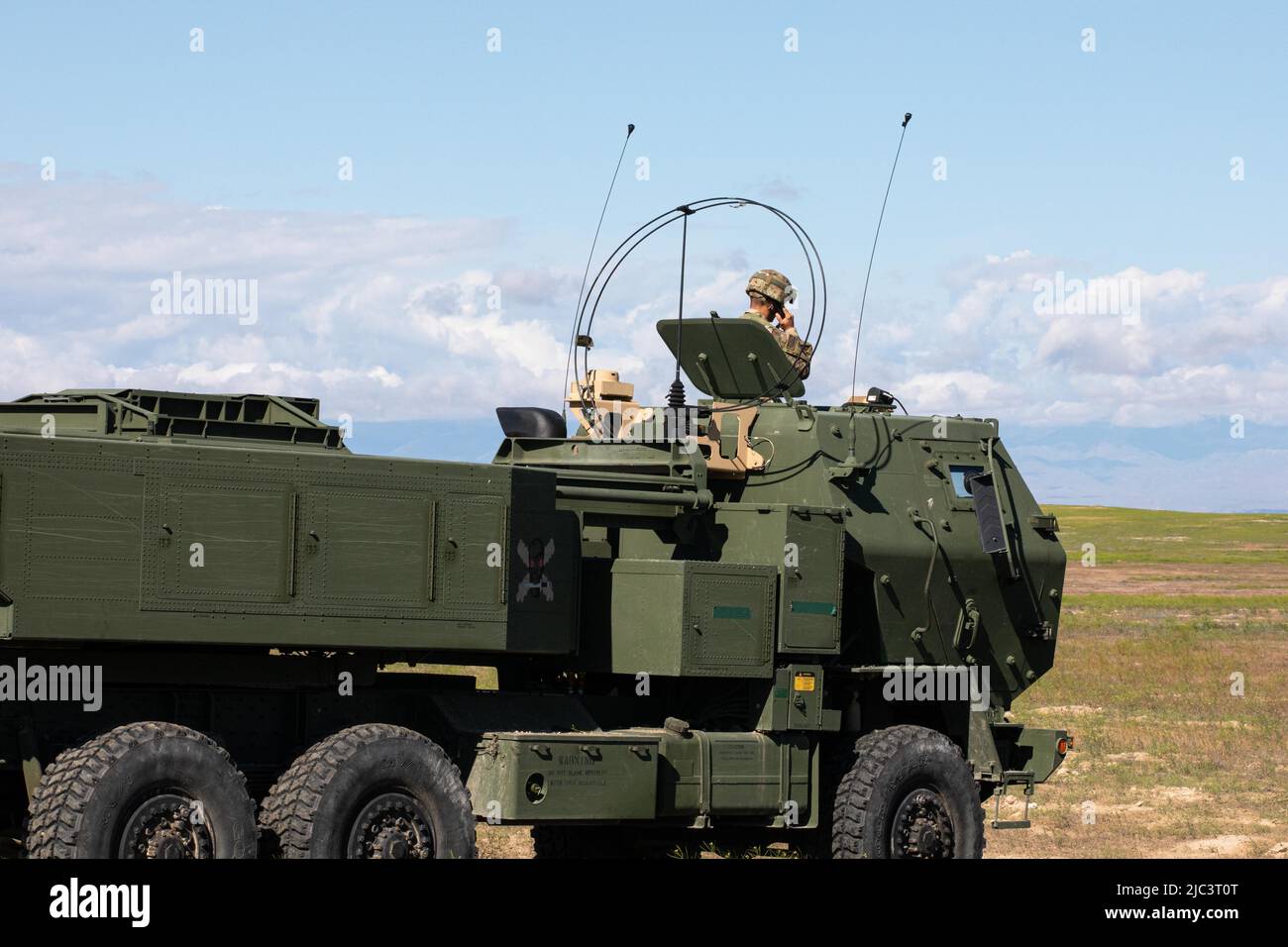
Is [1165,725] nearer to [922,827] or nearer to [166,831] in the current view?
[922,827]

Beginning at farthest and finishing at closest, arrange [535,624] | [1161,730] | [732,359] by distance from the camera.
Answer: [1161,730], [732,359], [535,624]

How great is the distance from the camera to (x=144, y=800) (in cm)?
1045

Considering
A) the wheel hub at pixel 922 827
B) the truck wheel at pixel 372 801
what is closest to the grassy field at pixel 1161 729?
the wheel hub at pixel 922 827

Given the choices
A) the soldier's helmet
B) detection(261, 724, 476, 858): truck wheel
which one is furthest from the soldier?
detection(261, 724, 476, 858): truck wheel

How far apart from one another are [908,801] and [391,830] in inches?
163

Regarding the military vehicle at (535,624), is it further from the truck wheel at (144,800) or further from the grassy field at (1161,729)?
the grassy field at (1161,729)

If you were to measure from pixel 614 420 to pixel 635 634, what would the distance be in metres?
2.25

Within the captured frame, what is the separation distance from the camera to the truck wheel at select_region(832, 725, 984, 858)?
13.6 metres

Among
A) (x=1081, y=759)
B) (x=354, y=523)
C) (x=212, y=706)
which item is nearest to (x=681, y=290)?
(x=354, y=523)

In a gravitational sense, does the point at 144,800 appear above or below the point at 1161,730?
above

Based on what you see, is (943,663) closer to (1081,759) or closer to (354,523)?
(354,523)

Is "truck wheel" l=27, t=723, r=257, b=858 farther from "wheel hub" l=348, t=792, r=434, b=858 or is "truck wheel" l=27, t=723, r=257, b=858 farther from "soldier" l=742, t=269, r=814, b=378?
"soldier" l=742, t=269, r=814, b=378

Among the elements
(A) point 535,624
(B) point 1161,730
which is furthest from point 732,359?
(B) point 1161,730
